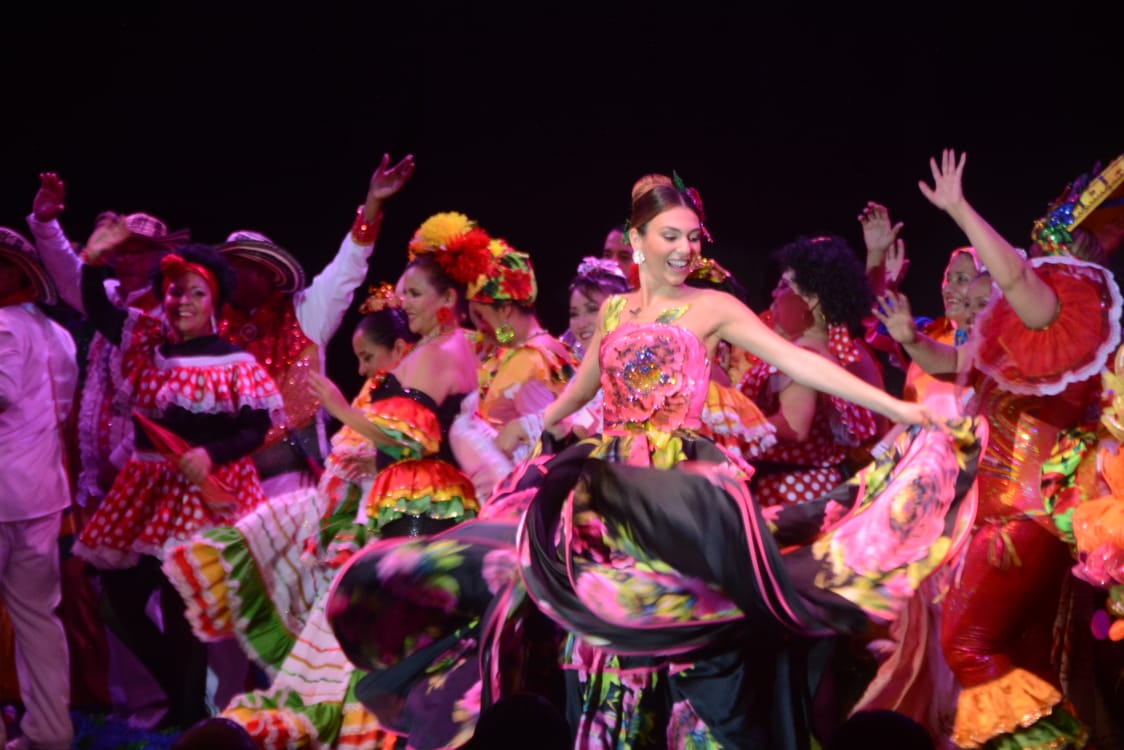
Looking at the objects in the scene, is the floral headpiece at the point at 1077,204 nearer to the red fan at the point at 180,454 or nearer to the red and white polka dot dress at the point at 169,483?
the red and white polka dot dress at the point at 169,483

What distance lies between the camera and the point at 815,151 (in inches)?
215

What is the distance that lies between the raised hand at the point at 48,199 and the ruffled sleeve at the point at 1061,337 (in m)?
3.78

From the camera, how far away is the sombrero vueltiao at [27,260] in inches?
190

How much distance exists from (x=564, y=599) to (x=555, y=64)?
3.50 meters

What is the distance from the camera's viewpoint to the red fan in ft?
15.4

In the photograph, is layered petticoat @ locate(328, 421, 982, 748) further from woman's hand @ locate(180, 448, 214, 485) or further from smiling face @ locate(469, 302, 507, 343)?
smiling face @ locate(469, 302, 507, 343)

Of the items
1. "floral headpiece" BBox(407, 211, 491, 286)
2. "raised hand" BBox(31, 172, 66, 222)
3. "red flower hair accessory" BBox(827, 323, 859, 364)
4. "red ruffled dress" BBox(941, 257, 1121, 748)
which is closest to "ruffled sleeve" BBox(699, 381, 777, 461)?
"red flower hair accessory" BBox(827, 323, 859, 364)

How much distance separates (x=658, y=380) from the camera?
3354 mm

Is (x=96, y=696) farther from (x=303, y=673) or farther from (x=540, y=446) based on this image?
(x=540, y=446)

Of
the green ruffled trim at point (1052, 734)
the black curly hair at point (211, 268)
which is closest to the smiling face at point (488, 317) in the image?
the black curly hair at point (211, 268)

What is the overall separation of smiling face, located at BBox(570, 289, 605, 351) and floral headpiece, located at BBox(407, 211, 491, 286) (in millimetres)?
938

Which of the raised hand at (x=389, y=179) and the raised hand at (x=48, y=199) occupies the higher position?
the raised hand at (x=389, y=179)

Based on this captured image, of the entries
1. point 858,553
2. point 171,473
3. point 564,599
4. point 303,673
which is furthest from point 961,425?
point 171,473

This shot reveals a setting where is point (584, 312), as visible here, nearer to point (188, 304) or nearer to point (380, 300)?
point (380, 300)
